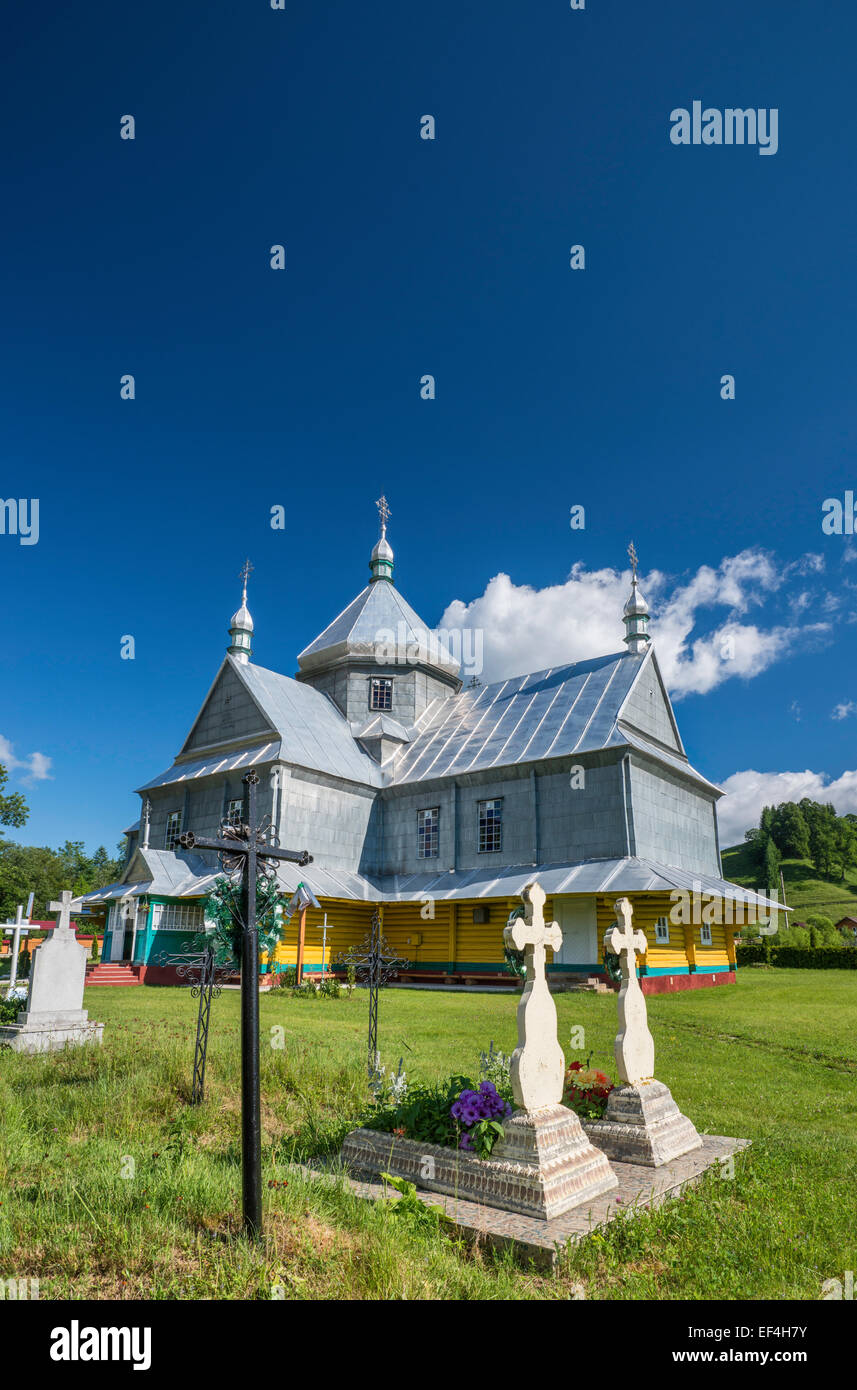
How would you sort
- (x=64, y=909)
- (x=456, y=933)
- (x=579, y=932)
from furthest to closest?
(x=456, y=933) < (x=579, y=932) < (x=64, y=909)

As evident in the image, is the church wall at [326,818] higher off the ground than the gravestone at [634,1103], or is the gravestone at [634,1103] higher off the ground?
the church wall at [326,818]

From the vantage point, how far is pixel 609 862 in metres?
24.8

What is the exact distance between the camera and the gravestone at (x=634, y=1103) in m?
7.36

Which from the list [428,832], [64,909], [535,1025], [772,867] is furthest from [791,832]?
[535,1025]

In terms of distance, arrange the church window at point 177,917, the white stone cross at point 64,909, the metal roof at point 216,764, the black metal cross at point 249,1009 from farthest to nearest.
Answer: the metal roof at point 216,764 < the church window at point 177,917 < the white stone cross at point 64,909 < the black metal cross at point 249,1009

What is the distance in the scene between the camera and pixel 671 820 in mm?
28047

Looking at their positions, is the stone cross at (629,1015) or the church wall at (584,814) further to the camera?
the church wall at (584,814)

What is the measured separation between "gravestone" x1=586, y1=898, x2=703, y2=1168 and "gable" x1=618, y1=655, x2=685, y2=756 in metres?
19.4

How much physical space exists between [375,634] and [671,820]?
51.6ft

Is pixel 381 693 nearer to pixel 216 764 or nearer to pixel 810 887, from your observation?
pixel 216 764

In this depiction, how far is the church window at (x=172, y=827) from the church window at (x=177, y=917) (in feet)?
16.0

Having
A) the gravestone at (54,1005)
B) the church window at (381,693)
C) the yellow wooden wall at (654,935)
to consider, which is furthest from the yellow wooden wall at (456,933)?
→ the gravestone at (54,1005)

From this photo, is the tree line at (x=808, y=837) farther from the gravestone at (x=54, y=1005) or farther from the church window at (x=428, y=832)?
the gravestone at (x=54, y=1005)
